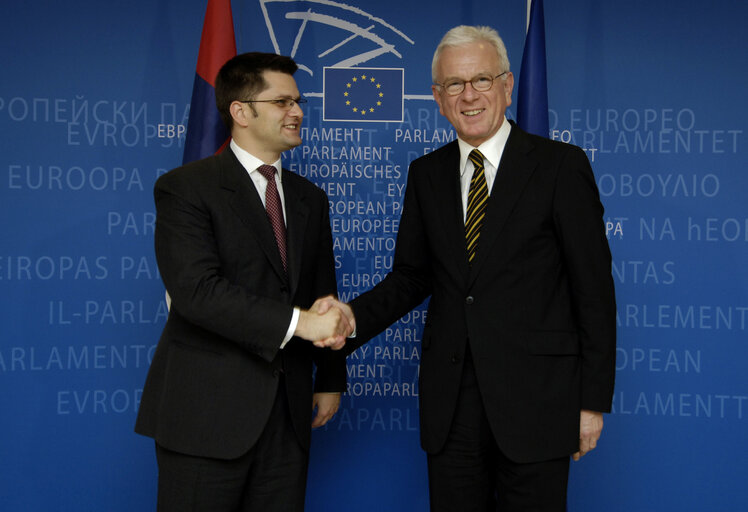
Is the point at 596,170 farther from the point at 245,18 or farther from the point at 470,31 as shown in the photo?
the point at 245,18

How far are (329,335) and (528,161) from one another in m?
0.79

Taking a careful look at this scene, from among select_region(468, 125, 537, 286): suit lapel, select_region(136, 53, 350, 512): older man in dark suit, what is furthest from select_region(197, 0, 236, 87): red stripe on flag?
select_region(468, 125, 537, 286): suit lapel

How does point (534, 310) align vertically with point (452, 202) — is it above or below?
below

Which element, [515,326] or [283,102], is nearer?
[515,326]

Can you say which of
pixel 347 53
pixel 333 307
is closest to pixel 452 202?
pixel 333 307

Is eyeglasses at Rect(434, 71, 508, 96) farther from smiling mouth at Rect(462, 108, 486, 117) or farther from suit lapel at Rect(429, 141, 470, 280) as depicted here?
suit lapel at Rect(429, 141, 470, 280)

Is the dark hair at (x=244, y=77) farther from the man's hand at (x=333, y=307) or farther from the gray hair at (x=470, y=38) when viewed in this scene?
the man's hand at (x=333, y=307)

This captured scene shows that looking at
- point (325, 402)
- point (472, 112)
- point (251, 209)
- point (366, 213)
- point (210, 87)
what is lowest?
point (325, 402)

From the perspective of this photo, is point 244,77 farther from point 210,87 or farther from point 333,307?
point 333,307

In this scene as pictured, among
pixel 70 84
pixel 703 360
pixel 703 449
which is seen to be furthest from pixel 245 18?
pixel 703 449

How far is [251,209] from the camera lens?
6.01 feet

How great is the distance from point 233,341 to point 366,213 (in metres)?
1.34

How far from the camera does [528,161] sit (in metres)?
1.78

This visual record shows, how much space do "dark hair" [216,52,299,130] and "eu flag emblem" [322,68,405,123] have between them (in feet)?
2.75
